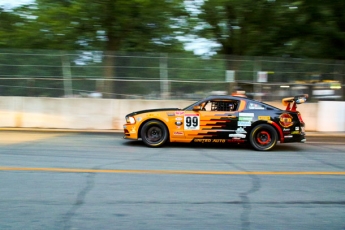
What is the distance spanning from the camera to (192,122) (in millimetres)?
9422

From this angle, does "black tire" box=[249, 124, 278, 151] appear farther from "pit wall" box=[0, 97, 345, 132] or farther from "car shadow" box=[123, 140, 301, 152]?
"pit wall" box=[0, 97, 345, 132]

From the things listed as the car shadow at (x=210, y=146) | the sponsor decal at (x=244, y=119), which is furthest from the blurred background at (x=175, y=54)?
the sponsor decal at (x=244, y=119)

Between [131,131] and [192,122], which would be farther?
[131,131]

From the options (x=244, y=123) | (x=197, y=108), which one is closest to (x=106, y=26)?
(x=197, y=108)

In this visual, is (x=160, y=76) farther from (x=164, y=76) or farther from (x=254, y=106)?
(x=254, y=106)

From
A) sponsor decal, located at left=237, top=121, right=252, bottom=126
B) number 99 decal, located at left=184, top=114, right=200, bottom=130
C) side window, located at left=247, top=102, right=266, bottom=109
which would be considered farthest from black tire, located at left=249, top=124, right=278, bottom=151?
number 99 decal, located at left=184, top=114, right=200, bottom=130

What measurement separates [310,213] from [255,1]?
13.1 m

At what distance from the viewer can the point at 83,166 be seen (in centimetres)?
697

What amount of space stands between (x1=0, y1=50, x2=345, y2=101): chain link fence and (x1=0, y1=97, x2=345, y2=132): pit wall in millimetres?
401

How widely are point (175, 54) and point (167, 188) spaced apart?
9.62 metres

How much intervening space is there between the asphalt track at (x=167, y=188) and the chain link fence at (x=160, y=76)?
5.10 metres

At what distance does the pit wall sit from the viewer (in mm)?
13594

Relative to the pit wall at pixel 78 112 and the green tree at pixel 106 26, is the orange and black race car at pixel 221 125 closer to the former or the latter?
the pit wall at pixel 78 112

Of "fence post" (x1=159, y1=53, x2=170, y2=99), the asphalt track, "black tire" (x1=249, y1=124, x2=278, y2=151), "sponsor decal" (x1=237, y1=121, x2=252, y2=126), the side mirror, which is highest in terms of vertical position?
"fence post" (x1=159, y1=53, x2=170, y2=99)
